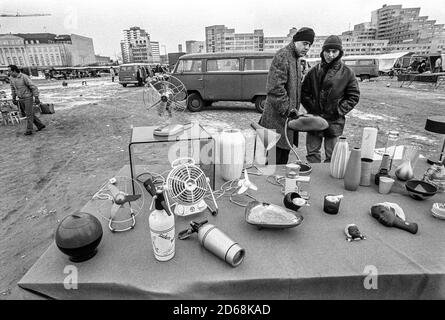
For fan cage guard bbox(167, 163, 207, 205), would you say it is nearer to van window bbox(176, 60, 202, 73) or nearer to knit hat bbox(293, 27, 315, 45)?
knit hat bbox(293, 27, 315, 45)

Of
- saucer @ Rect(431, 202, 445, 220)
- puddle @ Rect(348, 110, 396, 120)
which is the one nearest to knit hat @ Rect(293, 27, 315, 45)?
saucer @ Rect(431, 202, 445, 220)

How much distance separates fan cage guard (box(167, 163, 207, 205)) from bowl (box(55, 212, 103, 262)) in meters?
0.43

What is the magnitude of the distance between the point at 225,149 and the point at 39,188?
3602 mm

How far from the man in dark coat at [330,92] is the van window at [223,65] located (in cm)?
615

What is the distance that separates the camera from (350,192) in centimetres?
183

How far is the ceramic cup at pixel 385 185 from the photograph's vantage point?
5.82 ft

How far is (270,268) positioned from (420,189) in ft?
4.24

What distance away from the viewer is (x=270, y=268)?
3.80 ft

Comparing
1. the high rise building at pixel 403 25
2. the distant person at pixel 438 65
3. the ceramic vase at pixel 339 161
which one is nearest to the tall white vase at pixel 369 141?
the ceramic vase at pixel 339 161

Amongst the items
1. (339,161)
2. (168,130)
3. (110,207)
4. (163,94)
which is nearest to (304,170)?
(339,161)

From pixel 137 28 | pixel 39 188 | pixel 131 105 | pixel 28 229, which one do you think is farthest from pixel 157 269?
pixel 137 28

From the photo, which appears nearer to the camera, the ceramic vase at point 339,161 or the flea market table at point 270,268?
the flea market table at point 270,268

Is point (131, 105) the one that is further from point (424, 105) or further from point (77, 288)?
point (424, 105)

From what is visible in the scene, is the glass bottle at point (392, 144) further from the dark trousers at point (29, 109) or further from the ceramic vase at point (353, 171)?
the dark trousers at point (29, 109)
